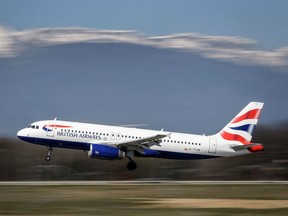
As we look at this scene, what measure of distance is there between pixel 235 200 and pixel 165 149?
22.1m

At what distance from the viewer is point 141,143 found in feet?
185

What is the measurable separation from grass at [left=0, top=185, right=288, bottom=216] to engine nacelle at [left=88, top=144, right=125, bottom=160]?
8788mm

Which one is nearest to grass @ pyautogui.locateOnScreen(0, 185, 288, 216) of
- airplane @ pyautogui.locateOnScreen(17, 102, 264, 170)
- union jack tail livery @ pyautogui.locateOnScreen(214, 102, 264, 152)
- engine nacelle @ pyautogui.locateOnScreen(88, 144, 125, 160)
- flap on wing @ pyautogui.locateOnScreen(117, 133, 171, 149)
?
flap on wing @ pyautogui.locateOnScreen(117, 133, 171, 149)

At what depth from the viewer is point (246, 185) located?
158 ft

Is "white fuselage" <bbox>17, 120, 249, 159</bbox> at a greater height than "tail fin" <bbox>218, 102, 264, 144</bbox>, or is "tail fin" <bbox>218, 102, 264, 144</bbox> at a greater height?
"tail fin" <bbox>218, 102, 264, 144</bbox>

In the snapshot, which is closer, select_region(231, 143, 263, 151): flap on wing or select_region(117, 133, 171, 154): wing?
select_region(117, 133, 171, 154): wing

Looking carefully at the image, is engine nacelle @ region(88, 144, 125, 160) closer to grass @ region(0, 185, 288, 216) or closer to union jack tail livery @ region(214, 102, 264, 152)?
grass @ region(0, 185, 288, 216)

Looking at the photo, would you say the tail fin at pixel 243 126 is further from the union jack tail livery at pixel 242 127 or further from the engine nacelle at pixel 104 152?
the engine nacelle at pixel 104 152

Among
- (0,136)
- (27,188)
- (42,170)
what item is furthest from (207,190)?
(0,136)

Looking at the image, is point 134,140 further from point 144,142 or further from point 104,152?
point 104,152

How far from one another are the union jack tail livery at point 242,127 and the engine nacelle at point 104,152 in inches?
395

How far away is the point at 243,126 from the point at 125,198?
25.9 meters

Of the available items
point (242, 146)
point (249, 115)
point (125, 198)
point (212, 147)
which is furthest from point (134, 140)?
point (125, 198)

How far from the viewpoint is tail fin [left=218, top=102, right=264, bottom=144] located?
198 feet
